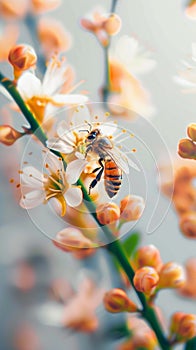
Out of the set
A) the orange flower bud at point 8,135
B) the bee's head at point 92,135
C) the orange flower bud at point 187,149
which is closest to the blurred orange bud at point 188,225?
the orange flower bud at point 187,149

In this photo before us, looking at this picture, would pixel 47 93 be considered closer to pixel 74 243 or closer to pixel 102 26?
pixel 102 26

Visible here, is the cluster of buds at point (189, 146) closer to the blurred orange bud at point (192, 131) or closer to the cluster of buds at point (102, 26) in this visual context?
the blurred orange bud at point (192, 131)

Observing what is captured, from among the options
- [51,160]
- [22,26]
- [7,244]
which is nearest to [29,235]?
[7,244]

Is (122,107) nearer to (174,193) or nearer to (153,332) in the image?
(174,193)

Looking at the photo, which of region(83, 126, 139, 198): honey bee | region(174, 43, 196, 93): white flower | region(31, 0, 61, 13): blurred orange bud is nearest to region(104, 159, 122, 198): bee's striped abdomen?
region(83, 126, 139, 198): honey bee

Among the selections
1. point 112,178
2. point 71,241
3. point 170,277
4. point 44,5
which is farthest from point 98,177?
point 44,5

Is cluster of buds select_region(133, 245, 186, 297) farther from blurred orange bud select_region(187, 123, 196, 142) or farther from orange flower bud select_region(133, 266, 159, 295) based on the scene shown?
blurred orange bud select_region(187, 123, 196, 142)
